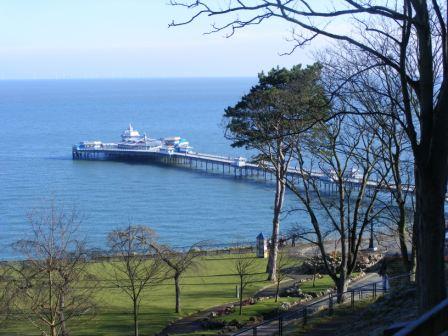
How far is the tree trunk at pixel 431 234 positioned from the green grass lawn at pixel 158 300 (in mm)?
14499

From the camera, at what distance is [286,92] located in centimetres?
2180

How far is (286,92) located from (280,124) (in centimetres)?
110

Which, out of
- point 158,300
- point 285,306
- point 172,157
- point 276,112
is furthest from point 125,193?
point 285,306

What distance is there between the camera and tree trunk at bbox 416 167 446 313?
6.69 m

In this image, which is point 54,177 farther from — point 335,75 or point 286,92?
point 335,75

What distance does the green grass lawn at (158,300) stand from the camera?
2064 centimetres

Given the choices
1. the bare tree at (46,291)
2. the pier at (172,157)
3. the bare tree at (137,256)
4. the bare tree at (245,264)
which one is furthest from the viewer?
the pier at (172,157)

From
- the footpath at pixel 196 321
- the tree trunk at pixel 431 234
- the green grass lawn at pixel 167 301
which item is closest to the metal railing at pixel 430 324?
the tree trunk at pixel 431 234

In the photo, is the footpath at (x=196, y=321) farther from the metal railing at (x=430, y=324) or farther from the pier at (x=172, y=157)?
the pier at (x=172, y=157)

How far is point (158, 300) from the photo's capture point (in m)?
25.1

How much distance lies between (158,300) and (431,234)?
63.4 ft

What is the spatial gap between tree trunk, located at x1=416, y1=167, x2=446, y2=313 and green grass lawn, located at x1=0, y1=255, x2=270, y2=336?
14499 millimetres

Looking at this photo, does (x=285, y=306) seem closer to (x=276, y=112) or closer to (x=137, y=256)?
(x=276, y=112)

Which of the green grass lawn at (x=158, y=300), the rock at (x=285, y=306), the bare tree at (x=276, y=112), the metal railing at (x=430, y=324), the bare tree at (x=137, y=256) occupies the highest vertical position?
the bare tree at (x=276, y=112)
